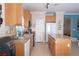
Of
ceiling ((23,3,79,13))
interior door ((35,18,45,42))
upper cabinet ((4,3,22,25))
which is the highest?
ceiling ((23,3,79,13))

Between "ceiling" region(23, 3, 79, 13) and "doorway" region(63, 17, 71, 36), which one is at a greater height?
"ceiling" region(23, 3, 79, 13)

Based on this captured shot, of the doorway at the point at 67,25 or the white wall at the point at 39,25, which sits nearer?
the white wall at the point at 39,25

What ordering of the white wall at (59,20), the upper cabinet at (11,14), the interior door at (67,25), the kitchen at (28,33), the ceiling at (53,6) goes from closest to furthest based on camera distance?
the kitchen at (28,33)
the upper cabinet at (11,14)
the ceiling at (53,6)
the white wall at (59,20)
the interior door at (67,25)

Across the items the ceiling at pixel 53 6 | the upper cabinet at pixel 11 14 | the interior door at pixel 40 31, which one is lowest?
the interior door at pixel 40 31

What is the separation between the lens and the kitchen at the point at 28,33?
3.68m

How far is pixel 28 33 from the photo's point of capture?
8.30m

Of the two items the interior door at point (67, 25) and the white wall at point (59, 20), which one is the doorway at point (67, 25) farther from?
the white wall at point (59, 20)

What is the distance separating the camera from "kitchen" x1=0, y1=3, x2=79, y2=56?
3682mm

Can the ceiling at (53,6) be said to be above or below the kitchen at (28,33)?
above

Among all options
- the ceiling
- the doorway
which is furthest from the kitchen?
the doorway

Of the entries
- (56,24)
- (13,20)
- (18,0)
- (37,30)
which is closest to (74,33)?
(56,24)

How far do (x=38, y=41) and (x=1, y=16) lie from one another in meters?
7.66

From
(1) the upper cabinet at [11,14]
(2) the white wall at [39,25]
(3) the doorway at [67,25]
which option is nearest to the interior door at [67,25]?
(3) the doorway at [67,25]

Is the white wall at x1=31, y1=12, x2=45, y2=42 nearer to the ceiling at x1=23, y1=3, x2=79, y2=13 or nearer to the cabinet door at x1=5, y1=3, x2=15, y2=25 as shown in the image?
the ceiling at x1=23, y1=3, x2=79, y2=13
